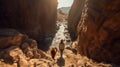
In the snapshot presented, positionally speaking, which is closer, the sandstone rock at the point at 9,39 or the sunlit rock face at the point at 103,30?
the sandstone rock at the point at 9,39

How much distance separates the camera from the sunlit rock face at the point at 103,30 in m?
16.8

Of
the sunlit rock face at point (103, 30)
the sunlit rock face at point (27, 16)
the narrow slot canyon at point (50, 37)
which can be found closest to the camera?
the narrow slot canyon at point (50, 37)

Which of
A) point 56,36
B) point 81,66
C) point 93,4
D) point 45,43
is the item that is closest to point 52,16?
point 56,36

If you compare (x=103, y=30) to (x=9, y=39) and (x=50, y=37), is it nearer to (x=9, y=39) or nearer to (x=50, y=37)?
(x=9, y=39)

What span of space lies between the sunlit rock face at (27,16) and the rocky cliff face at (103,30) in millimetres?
11669

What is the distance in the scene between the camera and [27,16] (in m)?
30.0

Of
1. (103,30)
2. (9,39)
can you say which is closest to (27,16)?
(103,30)

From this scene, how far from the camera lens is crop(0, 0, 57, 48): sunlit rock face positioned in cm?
2703

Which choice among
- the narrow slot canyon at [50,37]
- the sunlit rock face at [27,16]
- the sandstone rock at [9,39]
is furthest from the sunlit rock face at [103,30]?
the sunlit rock face at [27,16]

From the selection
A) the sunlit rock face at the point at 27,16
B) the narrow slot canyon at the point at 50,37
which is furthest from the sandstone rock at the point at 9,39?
the sunlit rock face at the point at 27,16

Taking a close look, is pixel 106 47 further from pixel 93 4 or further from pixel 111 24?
pixel 93 4

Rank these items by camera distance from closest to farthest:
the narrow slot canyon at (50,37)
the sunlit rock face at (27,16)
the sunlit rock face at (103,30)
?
the narrow slot canyon at (50,37), the sunlit rock face at (103,30), the sunlit rock face at (27,16)

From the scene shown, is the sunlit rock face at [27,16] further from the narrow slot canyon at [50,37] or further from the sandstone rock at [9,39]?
the sandstone rock at [9,39]

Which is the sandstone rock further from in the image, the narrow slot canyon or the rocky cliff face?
the rocky cliff face
